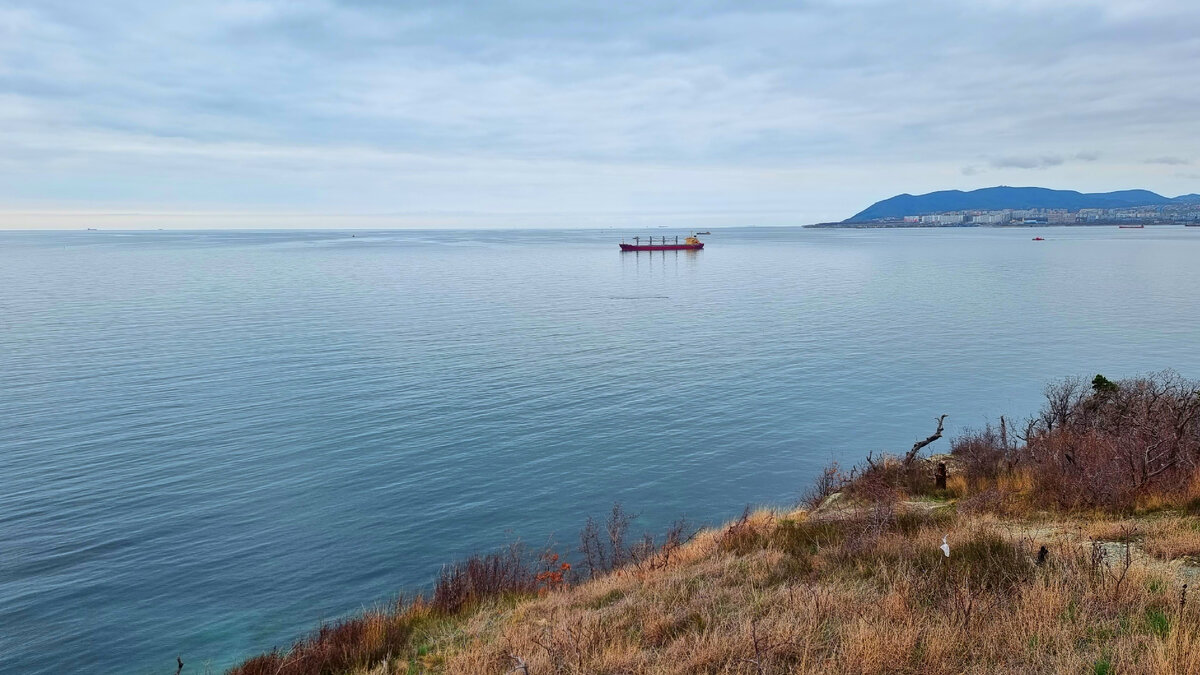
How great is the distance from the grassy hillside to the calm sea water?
5.08 metres

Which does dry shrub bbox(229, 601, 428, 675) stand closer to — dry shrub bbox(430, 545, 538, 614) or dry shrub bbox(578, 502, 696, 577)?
dry shrub bbox(430, 545, 538, 614)

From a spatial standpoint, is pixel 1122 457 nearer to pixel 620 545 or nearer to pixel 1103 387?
pixel 620 545

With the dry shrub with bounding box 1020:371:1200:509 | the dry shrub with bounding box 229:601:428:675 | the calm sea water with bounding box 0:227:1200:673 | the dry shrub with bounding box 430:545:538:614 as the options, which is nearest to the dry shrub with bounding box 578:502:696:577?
the calm sea water with bounding box 0:227:1200:673

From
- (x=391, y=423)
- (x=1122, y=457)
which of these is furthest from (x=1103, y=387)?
(x=391, y=423)

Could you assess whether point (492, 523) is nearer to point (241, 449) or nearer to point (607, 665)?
point (241, 449)

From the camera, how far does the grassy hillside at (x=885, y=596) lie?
7.36m

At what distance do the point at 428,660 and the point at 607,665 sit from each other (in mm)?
3581

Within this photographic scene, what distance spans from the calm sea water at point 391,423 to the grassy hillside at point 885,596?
508 cm

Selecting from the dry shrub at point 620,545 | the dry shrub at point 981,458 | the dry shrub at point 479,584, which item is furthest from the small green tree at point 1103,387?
the dry shrub at point 479,584

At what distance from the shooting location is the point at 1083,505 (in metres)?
13.9

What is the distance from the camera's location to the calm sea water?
18.3m

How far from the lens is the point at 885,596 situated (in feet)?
29.7

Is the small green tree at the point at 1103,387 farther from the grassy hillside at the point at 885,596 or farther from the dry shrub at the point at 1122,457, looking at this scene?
the grassy hillside at the point at 885,596

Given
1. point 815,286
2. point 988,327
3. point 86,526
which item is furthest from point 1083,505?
point 815,286
